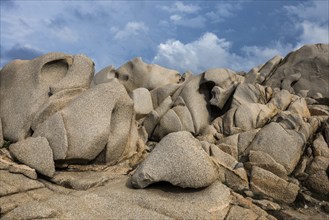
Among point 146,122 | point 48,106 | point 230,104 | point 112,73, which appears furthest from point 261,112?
point 112,73

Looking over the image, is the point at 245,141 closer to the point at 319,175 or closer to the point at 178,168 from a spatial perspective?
the point at 319,175

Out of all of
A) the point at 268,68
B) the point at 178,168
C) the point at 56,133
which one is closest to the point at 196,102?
the point at 56,133

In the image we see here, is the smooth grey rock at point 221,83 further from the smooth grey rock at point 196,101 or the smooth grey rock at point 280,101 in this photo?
the smooth grey rock at point 280,101

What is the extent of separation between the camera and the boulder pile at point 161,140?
18.8 m

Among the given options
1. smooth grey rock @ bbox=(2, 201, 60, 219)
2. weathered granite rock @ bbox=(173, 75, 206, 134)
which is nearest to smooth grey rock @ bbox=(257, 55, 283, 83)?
weathered granite rock @ bbox=(173, 75, 206, 134)

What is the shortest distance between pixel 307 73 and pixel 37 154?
37360 mm

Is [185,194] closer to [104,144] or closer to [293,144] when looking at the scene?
[104,144]

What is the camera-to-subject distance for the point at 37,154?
2055 centimetres

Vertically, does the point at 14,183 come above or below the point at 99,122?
below

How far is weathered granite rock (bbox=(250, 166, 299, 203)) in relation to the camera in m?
21.9

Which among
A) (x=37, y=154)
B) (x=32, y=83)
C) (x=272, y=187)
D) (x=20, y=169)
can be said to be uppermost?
(x=32, y=83)

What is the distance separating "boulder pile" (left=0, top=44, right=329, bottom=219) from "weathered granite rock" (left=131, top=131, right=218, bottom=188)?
0.05 meters

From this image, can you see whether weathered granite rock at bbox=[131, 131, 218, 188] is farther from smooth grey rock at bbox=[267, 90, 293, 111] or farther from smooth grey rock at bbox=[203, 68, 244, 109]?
smooth grey rock at bbox=[267, 90, 293, 111]

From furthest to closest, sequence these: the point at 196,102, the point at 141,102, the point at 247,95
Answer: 1. the point at 141,102
2. the point at 196,102
3. the point at 247,95
